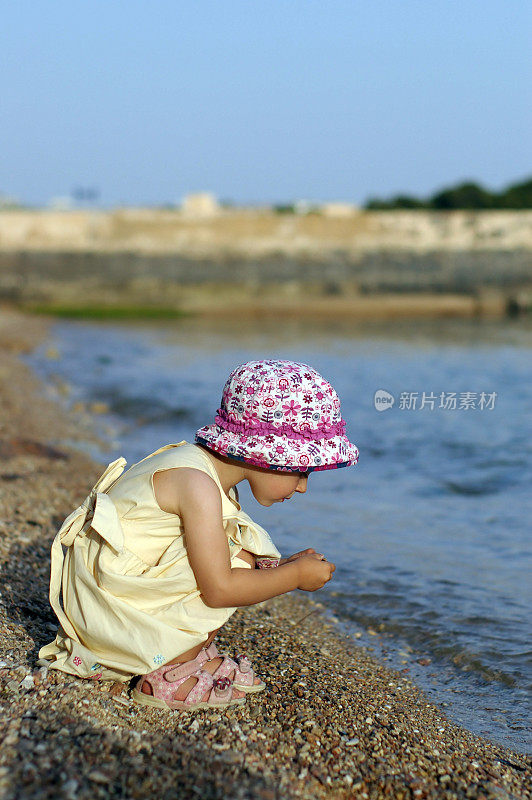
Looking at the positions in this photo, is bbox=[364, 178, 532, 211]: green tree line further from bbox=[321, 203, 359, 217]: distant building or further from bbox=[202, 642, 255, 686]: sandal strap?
bbox=[202, 642, 255, 686]: sandal strap

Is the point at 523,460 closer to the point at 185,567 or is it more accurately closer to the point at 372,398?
the point at 372,398

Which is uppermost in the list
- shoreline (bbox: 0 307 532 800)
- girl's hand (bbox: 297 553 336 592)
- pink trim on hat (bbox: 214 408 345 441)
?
pink trim on hat (bbox: 214 408 345 441)

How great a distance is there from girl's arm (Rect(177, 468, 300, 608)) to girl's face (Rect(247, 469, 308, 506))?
0.18 metres

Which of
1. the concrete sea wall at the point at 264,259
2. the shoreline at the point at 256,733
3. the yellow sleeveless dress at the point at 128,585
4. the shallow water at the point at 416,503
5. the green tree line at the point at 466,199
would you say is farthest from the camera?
the green tree line at the point at 466,199

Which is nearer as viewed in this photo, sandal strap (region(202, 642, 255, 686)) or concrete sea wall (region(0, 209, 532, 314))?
sandal strap (region(202, 642, 255, 686))

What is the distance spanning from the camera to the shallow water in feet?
9.53

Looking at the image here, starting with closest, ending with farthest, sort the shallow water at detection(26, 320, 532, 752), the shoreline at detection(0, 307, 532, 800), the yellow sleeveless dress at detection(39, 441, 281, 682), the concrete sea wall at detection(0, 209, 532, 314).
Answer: the shoreline at detection(0, 307, 532, 800)
the yellow sleeveless dress at detection(39, 441, 281, 682)
the shallow water at detection(26, 320, 532, 752)
the concrete sea wall at detection(0, 209, 532, 314)

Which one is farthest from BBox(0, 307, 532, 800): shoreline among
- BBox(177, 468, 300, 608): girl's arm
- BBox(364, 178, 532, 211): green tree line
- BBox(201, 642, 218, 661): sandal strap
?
BBox(364, 178, 532, 211): green tree line

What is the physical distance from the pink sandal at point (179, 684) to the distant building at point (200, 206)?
23384 millimetres

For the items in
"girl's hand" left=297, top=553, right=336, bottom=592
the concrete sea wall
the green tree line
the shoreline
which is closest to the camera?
the shoreline

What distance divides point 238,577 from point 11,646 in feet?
2.24

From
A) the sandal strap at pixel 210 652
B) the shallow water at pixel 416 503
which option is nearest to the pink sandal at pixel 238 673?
the sandal strap at pixel 210 652

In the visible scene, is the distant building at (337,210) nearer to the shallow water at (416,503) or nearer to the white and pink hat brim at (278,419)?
the shallow water at (416,503)

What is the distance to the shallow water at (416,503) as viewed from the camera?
290 cm
